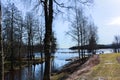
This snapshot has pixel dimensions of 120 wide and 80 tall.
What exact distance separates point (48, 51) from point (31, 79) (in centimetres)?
2607

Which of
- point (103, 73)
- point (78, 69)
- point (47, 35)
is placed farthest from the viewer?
point (78, 69)

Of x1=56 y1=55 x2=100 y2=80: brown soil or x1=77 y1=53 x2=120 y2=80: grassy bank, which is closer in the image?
x1=77 y1=53 x2=120 y2=80: grassy bank

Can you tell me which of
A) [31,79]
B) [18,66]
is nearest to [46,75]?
[31,79]

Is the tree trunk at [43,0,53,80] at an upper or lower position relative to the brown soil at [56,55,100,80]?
upper

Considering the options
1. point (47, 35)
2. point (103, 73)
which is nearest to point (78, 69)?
point (103, 73)

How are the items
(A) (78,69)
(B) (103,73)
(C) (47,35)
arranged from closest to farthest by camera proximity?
(C) (47,35) < (B) (103,73) < (A) (78,69)

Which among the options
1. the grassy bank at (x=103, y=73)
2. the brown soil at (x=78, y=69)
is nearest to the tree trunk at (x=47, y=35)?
the grassy bank at (x=103, y=73)

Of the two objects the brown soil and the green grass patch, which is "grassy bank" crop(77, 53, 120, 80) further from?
the brown soil

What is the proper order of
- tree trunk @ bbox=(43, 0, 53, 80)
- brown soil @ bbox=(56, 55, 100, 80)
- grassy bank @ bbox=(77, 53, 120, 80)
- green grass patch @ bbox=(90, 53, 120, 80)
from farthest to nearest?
brown soil @ bbox=(56, 55, 100, 80) → green grass patch @ bbox=(90, 53, 120, 80) → grassy bank @ bbox=(77, 53, 120, 80) → tree trunk @ bbox=(43, 0, 53, 80)

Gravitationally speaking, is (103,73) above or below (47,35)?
below

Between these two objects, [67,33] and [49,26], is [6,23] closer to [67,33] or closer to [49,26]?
[67,33]

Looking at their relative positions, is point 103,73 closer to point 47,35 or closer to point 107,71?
point 107,71

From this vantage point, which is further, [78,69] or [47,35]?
[78,69]

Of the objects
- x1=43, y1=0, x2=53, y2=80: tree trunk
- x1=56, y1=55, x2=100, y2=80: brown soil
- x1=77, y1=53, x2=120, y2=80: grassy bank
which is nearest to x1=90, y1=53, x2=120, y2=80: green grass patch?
x1=77, y1=53, x2=120, y2=80: grassy bank
